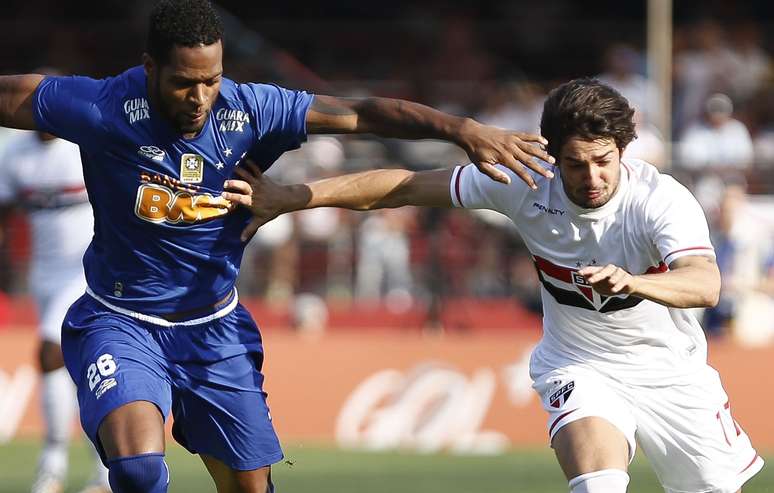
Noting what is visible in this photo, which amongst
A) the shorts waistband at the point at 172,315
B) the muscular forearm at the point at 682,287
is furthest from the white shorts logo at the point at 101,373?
the muscular forearm at the point at 682,287

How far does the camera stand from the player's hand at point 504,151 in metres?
5.86

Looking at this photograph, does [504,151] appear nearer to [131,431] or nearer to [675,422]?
[675,422]

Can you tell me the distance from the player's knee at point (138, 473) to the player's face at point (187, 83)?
1.42 m

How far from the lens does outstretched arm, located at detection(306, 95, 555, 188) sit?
5875mm

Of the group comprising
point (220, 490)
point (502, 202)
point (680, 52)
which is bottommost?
point (220, 490)

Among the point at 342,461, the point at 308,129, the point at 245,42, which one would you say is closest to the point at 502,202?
the point at 308,129

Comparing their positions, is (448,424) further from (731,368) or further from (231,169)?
(231,169)

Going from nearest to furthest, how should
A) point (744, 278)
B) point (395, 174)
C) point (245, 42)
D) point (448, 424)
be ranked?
point (395, 174) → point (448, 424) → point (744, 278) → point (245, 42)

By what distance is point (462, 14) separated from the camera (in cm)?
1977

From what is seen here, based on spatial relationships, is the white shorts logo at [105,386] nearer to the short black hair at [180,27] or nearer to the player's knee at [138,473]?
the player's knee at [138,473]

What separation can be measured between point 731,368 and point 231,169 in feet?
26.8

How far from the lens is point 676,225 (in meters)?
5.83

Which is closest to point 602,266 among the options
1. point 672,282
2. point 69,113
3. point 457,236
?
point 672,282

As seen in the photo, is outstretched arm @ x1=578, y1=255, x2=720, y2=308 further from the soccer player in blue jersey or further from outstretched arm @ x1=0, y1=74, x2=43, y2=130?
outstretched arm @ x1=0, y1=74, x2=43, y2=130
